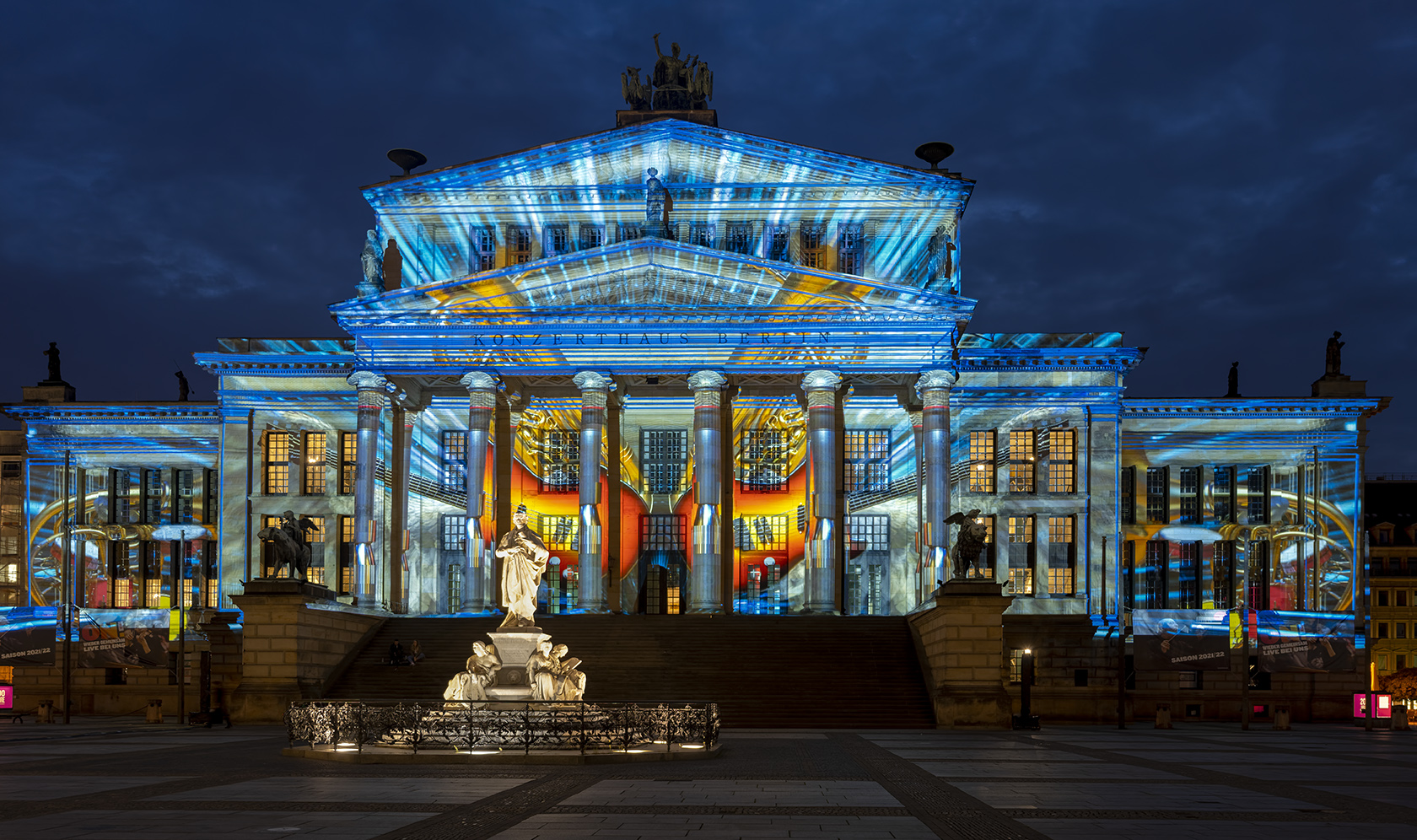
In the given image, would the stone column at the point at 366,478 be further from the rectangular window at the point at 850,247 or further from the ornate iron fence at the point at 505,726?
the ornate iron fence at the point at 505,726

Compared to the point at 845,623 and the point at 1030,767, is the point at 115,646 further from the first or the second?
the point at 1030,767

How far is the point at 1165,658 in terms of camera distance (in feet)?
186

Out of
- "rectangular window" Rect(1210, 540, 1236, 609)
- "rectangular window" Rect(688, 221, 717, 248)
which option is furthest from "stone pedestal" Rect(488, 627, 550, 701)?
"rectangular window" Rect(1210, 540, 1236, 609)

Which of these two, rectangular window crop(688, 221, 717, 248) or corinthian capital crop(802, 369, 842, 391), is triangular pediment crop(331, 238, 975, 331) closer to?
corinthian capital crop(802, 369, 842, 391)

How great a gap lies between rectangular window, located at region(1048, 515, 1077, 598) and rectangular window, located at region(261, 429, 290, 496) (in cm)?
3599

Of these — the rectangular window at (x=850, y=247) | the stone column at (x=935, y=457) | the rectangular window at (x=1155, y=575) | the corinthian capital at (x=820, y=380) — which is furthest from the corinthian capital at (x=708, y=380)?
the rectangular window at (x=1155, y=575)

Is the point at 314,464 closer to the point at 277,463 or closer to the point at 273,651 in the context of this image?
the point at 277,463

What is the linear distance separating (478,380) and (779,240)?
579 inches

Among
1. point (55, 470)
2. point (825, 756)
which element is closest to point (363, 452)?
point (55, 470)

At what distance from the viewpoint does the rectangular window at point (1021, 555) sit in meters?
60.8

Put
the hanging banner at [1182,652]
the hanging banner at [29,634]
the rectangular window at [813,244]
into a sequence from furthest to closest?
the hanging banner at [29,634]
the rectangular window at [813,244]
the hanging banner at [1182,652]

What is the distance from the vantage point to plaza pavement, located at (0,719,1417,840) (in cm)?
1625

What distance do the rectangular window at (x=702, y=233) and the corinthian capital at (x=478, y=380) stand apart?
36.1ft

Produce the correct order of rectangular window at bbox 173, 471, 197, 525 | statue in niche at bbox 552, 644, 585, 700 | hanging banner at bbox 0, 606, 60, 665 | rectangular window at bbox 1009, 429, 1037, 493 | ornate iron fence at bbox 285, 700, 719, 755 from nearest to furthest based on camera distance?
ornate iron fence at bbox 285, 700, 719, 755 < statue in niche at bbox 552, 644, 585, 700 < hanging banner at bbox 0, 606, 60, 665 < rectangular window at bbox 1009, 429, 1037, 493 < rectangular window at bbox 173, 471, 197, 525
